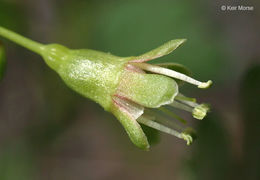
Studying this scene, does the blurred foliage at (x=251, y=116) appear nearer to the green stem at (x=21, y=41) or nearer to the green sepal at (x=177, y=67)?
the green sepal at (x=177, y=67)

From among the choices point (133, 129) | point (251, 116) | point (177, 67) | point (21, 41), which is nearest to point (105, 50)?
point (21, 41)

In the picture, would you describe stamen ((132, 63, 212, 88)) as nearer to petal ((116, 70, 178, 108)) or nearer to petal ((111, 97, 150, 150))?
petal ((116, 70, 178, 108))

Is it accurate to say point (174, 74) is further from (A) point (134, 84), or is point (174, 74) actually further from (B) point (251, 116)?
(B) point (251, 116)

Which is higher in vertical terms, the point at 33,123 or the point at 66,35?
the point at 66,35

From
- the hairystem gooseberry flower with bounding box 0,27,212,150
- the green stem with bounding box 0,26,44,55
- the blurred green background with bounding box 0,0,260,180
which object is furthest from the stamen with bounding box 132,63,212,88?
the blurred green background with bounding box 0,0,260,180

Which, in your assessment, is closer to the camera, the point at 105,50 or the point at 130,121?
the point at 130,121

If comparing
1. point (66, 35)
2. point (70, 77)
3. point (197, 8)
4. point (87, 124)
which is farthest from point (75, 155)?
point (70, 77)

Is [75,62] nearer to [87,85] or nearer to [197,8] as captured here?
[87,85]

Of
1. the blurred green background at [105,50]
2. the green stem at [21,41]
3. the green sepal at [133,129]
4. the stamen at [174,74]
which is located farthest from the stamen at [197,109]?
the blurred green background at [105,50]
